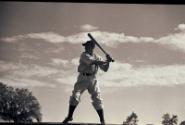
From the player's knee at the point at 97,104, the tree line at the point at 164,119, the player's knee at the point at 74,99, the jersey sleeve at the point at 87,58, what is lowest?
the tree line at the point at 164,119

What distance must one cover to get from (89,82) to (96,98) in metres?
0.25

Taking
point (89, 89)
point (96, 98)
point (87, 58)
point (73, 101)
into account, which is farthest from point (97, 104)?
point (87, 58)

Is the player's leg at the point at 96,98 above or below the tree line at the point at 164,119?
above

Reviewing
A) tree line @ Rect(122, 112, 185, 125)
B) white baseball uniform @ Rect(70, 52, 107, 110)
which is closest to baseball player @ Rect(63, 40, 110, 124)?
white baseball uniform @ Rect(70, 52, 107, 110)

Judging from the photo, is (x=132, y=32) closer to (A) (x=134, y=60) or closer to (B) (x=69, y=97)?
(A) (x=134, y=60)

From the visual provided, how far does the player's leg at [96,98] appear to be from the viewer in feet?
20.7

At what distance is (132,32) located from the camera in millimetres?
6680

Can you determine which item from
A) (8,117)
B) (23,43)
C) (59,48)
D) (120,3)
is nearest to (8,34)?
(23,43)

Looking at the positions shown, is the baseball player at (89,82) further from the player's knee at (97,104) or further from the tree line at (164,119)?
the tree line at (164,119)

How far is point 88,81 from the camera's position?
20.8ft

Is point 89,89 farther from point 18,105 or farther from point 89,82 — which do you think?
point 18,105

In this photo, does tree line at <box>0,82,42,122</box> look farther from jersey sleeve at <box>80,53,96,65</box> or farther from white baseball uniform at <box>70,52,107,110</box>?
jersey sleeve at <box>80,53,96,65</box>

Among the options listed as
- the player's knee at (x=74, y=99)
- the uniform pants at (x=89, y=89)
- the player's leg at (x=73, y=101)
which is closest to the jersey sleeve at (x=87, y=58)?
the uniform pants at (x=89, y=89)

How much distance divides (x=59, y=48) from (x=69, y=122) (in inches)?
44.4
